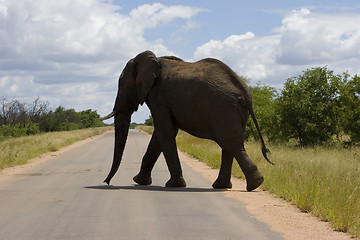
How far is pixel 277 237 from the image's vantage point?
6.80 meters

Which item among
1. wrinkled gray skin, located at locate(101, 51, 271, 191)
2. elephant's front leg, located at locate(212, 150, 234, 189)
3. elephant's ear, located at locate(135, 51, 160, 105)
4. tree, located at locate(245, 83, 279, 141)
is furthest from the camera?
tree, located at locate(245, 83, 279, 141)

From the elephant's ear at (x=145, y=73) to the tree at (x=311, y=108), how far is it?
49.0ft

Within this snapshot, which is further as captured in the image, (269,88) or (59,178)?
(269,88)

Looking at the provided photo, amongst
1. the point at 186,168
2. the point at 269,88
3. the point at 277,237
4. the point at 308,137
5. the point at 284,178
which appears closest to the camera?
the point at 277,237

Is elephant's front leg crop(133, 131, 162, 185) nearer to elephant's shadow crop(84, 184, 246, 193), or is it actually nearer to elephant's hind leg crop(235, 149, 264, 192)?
elephant's shadow crop(84, 184, 246, 193)

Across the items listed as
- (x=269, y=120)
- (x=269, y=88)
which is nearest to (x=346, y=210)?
(x=269, y=120)

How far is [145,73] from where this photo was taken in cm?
1215

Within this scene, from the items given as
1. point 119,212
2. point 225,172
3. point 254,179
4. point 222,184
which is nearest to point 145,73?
point 225,172

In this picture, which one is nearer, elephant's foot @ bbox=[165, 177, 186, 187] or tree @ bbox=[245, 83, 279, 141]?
elephant's foot @ bbox=[165, 177, 186, 187]

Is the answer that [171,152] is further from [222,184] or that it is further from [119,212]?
[119,212]

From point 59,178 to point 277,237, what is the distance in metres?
8.77

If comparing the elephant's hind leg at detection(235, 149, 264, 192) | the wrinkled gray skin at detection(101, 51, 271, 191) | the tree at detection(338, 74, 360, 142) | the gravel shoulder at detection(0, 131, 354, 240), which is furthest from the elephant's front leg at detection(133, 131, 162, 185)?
the tree at detection(338, 74, 360, 142)

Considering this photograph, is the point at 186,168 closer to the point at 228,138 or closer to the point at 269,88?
the point at 228,138

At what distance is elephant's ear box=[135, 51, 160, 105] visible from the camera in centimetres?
1208
